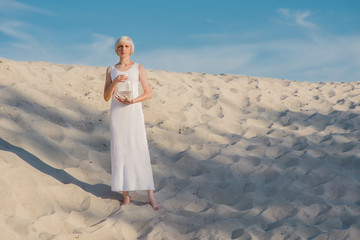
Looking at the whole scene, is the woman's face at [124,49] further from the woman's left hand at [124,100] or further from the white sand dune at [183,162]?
the white sand dune at [183,162]

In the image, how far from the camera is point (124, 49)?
3686mm

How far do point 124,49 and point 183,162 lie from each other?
164 cm

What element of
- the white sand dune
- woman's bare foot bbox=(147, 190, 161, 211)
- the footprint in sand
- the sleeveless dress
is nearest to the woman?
the sleeveless dress

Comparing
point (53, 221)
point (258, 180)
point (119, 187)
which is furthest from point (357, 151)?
point (53, 221)

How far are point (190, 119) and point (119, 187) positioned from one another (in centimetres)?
248

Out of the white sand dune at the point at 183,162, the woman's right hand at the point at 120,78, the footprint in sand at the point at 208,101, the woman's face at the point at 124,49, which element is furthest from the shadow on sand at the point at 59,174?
the footprint in sand at the point at 208,101

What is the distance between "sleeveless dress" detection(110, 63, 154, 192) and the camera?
12.2 feet

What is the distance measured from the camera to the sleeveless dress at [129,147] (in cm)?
371

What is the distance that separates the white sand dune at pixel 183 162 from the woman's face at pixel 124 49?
1282mm

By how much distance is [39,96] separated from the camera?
5363 millimetres

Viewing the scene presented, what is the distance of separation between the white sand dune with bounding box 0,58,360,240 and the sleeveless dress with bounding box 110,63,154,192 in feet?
0.80

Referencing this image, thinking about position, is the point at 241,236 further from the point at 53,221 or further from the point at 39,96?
the point at 39,96

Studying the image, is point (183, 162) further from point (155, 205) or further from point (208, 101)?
point (208, 101)

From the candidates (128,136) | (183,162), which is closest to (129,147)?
(128,136)
